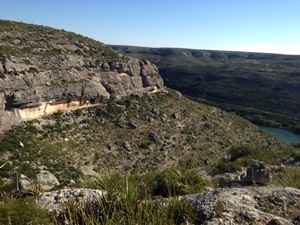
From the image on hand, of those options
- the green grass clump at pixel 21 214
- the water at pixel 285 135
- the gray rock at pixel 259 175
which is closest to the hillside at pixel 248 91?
the water at pixel 285 135

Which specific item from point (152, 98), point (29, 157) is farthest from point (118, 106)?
point (29, 157)

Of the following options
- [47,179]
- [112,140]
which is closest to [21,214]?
[47,179]

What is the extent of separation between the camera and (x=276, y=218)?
14.1 feet

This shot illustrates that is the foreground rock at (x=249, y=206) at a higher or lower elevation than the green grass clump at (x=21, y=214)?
lower

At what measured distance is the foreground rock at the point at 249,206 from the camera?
14.4 ft

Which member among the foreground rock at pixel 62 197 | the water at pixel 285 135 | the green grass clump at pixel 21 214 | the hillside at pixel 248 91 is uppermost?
the green grass clump at pixel 21 214

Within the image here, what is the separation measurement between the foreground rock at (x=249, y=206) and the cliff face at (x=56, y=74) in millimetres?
18465

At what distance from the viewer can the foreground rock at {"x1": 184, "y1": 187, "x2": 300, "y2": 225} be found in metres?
4.38

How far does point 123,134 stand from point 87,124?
3.43 m

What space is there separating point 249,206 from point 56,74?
23331 mm

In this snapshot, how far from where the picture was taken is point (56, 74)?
82.5 feet

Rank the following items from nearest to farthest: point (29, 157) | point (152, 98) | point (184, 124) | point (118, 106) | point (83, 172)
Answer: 1. point (29, 157)
2. point (83, 172)
3. point (118, 106)
4. point (184, 124)
5. point (152, 98)

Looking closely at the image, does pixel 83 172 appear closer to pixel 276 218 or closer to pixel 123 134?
pixel 123 134

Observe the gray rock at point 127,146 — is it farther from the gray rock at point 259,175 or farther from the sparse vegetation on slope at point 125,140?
the gray rock at point 259,175
